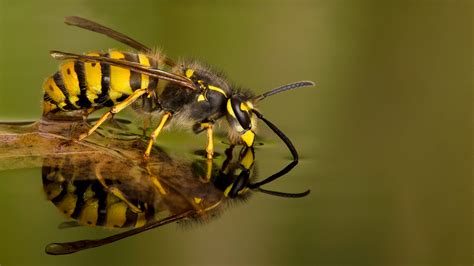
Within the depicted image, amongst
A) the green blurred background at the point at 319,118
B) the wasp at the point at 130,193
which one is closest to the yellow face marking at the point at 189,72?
the green blurred background at the point at 319,118

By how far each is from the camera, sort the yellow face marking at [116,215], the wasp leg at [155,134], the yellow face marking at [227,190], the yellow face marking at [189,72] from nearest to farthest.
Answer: the yellow face marking at [116,215] < the yellow face marking at [227,190] < the wasp leg at [155,134] < the yellow face marking at [189,72]

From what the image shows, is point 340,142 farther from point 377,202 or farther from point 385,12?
point 385,12

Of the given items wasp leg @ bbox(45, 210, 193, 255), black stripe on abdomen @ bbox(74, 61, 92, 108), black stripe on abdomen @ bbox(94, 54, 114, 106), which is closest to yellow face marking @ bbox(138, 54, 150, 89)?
black stripe on abdomen @ bbox(94, 54, 114, 106)

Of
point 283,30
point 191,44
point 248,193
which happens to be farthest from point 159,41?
point 248,193

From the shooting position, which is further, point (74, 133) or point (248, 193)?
point (74, 133)

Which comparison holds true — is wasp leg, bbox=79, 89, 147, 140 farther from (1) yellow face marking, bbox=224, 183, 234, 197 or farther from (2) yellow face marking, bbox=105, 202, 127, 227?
(2) yellow face marking, bbox=105, 202, 127, 227

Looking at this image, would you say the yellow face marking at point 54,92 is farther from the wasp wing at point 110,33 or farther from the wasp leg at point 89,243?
the wasp leg at point 89,243
